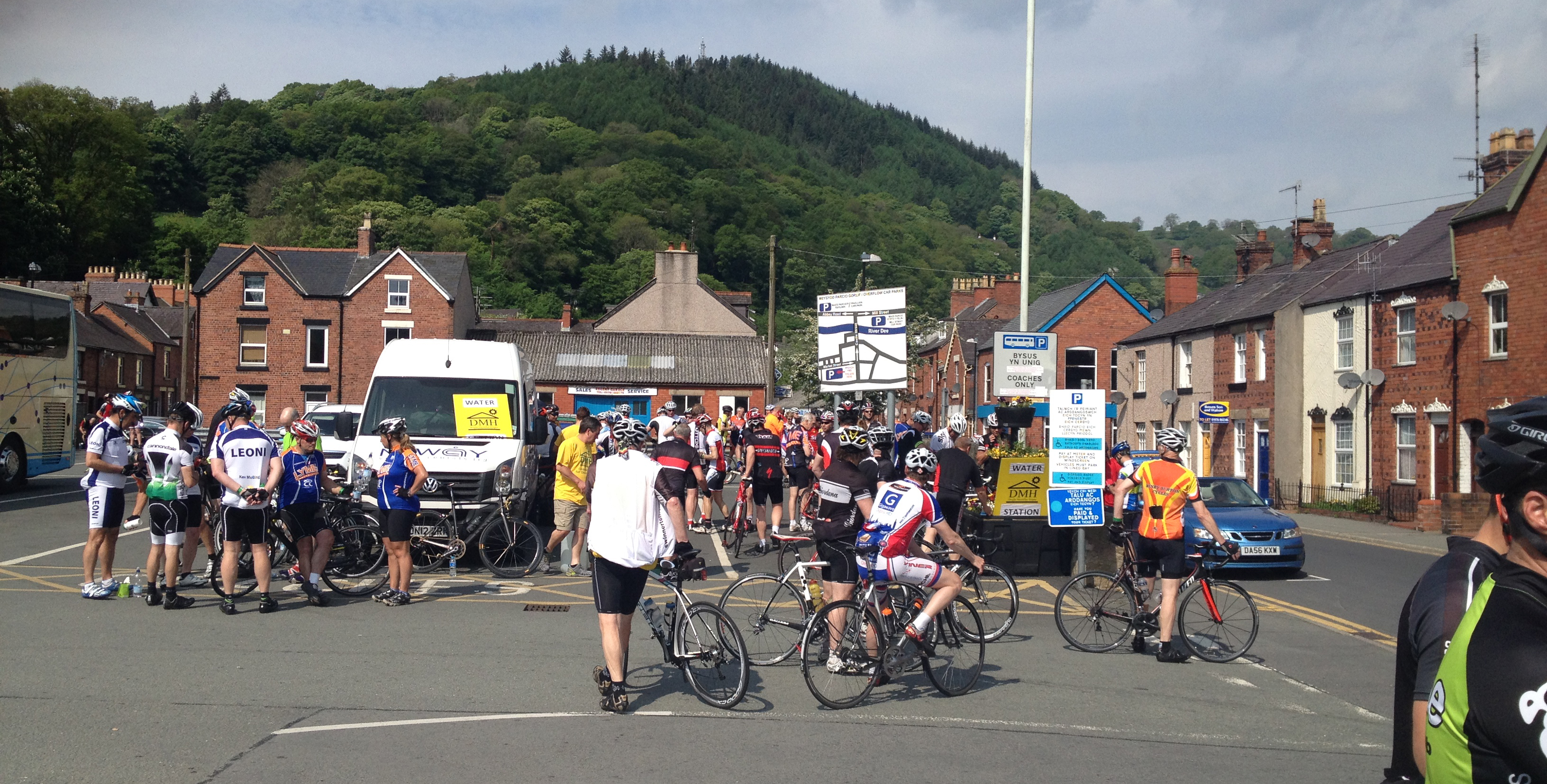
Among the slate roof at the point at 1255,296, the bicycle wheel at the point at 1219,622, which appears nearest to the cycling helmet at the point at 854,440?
the bicycle wheel at the point at 1219,622

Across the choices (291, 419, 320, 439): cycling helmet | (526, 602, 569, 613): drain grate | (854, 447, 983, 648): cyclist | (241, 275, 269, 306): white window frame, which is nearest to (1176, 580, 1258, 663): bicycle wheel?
(854, 447, 983, 648): cyclist

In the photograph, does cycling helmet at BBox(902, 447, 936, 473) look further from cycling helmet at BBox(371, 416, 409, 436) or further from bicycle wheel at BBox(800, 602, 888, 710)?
cycling helmet at BBox(371, 416, 409, 436)

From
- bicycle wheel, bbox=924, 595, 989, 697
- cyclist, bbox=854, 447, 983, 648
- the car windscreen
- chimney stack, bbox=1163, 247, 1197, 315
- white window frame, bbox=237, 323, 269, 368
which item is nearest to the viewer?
cyclist, bbox=854, 447, 983, 648

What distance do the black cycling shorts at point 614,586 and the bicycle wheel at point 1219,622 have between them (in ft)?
16.1

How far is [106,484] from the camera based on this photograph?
35.1 ft

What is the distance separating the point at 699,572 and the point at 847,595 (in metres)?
1.40

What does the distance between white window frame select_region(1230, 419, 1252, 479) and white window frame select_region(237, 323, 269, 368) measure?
41752 mm

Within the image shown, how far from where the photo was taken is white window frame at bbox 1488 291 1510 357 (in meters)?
25.2

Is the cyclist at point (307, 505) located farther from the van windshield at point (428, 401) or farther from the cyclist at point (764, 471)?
the cyclist at point (764, 471)

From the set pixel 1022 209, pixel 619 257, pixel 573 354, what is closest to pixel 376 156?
pixel 619 257

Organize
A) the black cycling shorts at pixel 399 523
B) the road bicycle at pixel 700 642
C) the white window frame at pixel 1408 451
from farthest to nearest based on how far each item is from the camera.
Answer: the white window frame at pixel 1408 451 < the black cycling shorts at pixel 399 523 < the road bicycle at pixel 700 642

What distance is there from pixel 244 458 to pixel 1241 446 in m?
32.1

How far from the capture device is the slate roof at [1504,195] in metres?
24.4

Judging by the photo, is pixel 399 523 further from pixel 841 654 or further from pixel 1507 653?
pixel 1507 653
